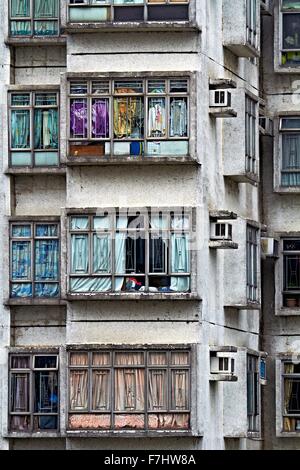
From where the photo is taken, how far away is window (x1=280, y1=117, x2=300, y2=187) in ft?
155

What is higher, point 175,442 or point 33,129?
point 33,129

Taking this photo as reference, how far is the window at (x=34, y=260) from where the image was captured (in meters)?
44.1

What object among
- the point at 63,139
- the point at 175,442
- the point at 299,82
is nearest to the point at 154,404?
the point at 175,442

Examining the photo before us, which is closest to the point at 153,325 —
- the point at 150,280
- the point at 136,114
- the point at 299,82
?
the point at 150,280

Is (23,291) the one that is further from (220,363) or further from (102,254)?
(220,363)

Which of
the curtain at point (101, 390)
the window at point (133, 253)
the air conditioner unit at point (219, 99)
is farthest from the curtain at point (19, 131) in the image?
the curtain at point (101, 390)

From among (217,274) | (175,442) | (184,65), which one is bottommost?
(175,442)

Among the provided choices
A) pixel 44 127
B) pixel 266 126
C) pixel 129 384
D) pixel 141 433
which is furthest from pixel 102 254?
pixel 266 126

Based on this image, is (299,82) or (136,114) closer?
(136,114)

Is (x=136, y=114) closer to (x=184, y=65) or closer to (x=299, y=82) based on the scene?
(x=184, y=65)

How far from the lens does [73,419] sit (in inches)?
1705

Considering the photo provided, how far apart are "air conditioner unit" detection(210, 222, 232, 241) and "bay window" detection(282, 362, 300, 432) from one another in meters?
4.05

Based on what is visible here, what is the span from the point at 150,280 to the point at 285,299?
180 inches

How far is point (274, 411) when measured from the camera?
47312 millimetres
